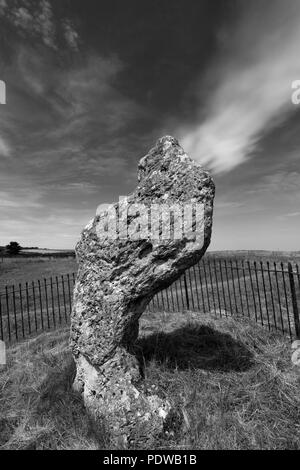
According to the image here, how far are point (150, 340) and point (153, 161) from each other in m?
3.08

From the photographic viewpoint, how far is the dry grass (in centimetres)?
287

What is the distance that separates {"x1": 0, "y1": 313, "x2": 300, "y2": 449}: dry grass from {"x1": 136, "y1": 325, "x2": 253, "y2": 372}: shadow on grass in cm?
2

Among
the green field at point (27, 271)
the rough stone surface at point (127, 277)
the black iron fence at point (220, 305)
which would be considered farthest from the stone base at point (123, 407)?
the green field at point (27, 271)

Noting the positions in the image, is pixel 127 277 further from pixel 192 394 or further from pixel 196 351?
pixel 196 351

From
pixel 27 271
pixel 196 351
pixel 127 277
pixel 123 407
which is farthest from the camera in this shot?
pixel 27 271

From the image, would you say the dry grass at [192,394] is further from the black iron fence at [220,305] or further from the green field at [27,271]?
the green field at [27,271]

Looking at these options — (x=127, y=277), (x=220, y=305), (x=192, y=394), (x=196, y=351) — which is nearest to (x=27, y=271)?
(x=220, y=305)

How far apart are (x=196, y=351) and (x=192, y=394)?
4.28ft

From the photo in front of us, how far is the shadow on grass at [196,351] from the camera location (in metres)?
4.11

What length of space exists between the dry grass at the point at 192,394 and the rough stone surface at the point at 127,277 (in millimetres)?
316

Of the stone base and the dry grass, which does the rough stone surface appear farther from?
the dry grass

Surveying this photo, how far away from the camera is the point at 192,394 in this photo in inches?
133

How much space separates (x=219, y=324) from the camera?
6070 millimetres
